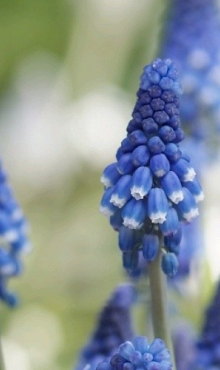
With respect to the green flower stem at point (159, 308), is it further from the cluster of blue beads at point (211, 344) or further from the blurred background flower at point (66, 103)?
the blurred background flower at point (66, 103)

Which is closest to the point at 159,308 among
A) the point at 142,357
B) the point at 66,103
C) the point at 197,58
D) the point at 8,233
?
the point at 142,357

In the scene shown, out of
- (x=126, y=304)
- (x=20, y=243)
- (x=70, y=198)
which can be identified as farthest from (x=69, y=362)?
(x=70, y=198)

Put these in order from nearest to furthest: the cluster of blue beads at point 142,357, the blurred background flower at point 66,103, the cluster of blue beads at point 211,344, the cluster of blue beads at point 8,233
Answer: the cluster of blue beads at point 142,357 → the cluster of blue beads at point 211,344 → the cluster of blue beads at point 8,233 → the blurred background flower at point 66,103

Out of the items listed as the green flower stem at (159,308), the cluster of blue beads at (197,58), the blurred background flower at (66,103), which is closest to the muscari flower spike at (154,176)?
the green flower stem at (159,308)

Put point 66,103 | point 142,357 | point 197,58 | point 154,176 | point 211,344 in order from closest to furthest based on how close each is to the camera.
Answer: point 142,357 < point 154,176 < point 211,344 < point 197,58 < point 66,103

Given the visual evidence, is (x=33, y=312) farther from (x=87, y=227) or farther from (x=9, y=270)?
(x=9, y=270)

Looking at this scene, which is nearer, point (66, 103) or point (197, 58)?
point (197, 58)

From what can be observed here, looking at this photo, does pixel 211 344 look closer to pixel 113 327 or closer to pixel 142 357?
pixel 113 327
